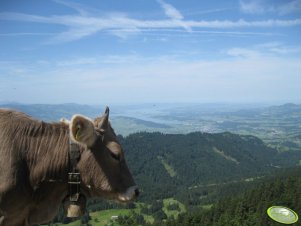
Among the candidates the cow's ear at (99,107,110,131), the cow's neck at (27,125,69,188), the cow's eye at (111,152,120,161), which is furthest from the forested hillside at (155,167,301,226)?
the cow's neck at (27,125,69,188)

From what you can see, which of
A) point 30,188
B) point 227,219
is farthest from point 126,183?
point 227,219

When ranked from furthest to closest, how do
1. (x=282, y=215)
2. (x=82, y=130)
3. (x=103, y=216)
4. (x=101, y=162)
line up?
(x=103, y=216) → (x=282, y=215) → (x=101, y=162) → (x=82, y=130)

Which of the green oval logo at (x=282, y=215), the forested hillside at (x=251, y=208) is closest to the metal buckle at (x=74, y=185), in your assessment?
the green oval logo at (x=282, y=215)

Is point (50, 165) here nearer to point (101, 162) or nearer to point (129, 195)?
point (101, 162)

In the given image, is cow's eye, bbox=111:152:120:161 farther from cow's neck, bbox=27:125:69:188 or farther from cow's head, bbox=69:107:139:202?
cow's neck, bbox=27:125:69:188

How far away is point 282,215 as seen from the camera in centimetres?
1044

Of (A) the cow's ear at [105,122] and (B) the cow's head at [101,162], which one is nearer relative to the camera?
(B) the cow's head at [101,162]

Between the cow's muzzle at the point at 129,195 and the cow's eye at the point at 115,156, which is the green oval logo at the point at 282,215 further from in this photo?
the cow's eye at the point at 115,156

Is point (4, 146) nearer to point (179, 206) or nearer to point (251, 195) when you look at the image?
point (251, 195)

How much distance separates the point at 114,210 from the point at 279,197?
→ 69949 mm

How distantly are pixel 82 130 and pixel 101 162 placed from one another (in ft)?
1.21

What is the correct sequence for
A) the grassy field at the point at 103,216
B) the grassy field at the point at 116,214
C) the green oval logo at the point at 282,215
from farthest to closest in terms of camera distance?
1. the grassy field at the point at 116,214
2. the grassy field at the point at 103,216
3. the green oval logo at the point at 282,215

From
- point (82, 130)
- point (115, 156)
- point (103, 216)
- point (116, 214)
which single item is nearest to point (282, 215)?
point (115, 156)

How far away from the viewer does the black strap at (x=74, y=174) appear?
3.44 m
